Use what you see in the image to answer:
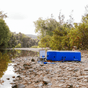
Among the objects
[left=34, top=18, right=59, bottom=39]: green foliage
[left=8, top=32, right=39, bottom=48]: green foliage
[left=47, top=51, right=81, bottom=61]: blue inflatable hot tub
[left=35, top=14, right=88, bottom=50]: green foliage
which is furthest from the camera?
[left=8, top=32, right=39, bottom=48]: green foliage

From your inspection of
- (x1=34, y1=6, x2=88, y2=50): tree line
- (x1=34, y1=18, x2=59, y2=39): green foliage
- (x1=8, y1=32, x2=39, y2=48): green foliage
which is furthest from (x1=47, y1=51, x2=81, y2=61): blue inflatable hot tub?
(x1=8, y1=32, x2=39, y2=48): green foliage

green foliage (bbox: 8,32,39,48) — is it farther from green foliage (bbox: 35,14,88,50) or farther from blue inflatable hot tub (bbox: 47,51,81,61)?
blue inflatable hot tub (bbox: 47,51,81,61)

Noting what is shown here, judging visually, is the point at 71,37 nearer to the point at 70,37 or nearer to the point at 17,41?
the point at 70,37

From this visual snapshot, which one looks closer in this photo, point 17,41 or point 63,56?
point 63,56

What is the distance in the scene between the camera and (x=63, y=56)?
729cm

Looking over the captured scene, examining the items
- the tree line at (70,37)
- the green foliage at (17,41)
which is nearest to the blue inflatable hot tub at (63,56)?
the tree line at (70,37)

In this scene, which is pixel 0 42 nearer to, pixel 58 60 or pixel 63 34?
pixel 63 34

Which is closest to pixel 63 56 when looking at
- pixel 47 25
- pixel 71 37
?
pixel 71 37

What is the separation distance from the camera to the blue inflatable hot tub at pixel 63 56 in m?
7.20

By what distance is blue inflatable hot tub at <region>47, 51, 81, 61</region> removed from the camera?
720 cm

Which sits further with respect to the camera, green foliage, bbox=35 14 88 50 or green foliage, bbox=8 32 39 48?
green foliage, bbox=8 32 39 48

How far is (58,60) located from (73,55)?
3.55 ft

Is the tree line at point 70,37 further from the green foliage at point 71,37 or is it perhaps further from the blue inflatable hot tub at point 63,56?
the blue inflatable hot tub at point 63,56

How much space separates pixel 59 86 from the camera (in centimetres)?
352
